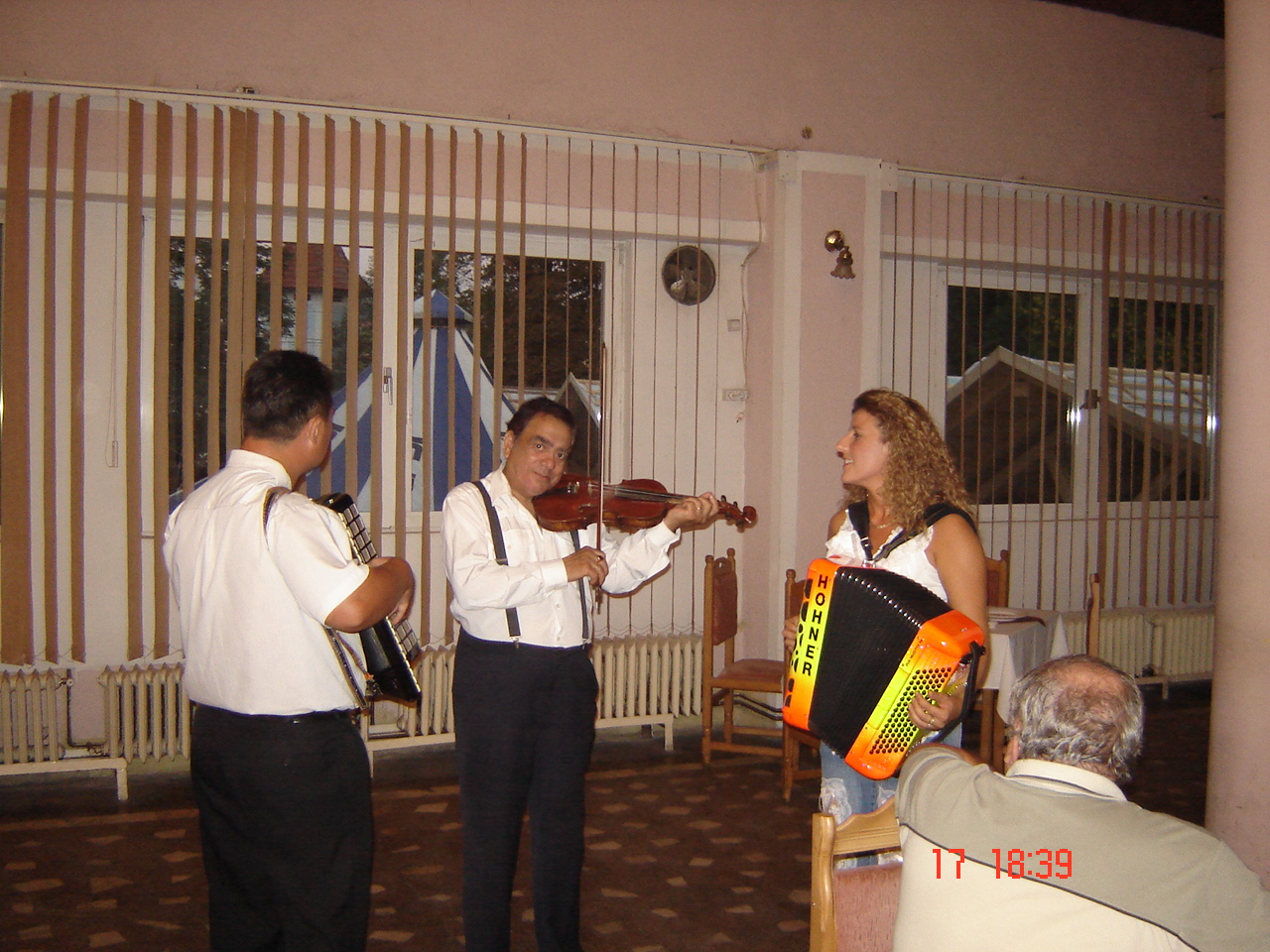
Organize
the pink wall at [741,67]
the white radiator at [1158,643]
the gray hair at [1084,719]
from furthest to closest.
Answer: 1. the white radiator at [1158,643]
2. the pink wall at [741,67]
3. the gray hair at [1084,719]

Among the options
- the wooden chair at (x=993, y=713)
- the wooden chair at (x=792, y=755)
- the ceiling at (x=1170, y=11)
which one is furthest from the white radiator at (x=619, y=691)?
the ceiling at (x=1170, y=11)

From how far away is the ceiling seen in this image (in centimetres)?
513

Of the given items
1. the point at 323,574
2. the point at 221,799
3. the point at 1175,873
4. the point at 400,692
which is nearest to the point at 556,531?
the point at 400,692

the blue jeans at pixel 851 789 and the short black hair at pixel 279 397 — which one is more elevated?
the short black hair at pixel 279 397

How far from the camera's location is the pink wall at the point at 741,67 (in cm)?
393

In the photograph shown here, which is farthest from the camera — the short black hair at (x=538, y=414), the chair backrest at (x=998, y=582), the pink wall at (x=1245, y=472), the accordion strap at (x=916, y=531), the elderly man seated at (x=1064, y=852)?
the chair backrest at (x=998, y=582)

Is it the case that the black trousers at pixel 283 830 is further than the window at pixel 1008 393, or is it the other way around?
the window at pixel 1008 393

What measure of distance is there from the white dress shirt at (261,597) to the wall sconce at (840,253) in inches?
134

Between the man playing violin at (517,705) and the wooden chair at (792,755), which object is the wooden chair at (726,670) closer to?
the wooden chair at (792,755)

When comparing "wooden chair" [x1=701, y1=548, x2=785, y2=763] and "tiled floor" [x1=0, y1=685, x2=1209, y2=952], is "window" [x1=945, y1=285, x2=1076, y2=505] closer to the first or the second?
"tiled floor" [x1=0, y1=685, x2=1209, y2=952]

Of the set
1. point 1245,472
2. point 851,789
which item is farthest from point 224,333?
point 1245,472

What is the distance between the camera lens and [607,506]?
2.71 meters

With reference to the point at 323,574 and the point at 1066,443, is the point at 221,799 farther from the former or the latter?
the point at 1066,443

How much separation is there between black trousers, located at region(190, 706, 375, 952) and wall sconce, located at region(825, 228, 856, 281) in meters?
3.54
